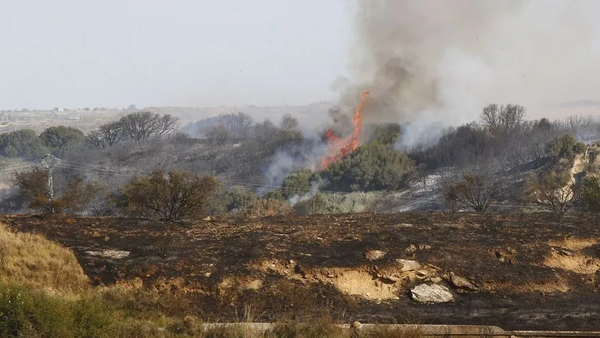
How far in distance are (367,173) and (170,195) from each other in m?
33.5

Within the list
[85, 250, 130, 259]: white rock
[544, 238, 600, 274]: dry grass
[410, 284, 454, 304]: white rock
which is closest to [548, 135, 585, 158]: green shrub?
[544, 238, 600, 274]: dry grass

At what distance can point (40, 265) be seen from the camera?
11031 millimetres

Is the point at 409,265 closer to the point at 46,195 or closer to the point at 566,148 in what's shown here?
the point at 46,195

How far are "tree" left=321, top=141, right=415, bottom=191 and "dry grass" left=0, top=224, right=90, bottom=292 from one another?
1535 inches

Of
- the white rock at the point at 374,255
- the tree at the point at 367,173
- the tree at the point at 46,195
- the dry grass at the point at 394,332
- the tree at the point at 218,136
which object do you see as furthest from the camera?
the tree at the point at 218,136

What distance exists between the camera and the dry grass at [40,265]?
10391mm

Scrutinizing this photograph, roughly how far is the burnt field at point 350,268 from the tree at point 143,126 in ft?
227

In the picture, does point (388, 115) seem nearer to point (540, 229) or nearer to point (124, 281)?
point (540, 229)

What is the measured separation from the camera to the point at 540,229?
1575 centimetres

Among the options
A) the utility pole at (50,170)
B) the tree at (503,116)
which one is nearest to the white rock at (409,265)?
the utility pole at (50,170)

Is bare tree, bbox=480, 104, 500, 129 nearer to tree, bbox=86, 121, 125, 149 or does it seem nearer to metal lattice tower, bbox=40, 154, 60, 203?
metal lattice tower, bbox=40, 154, 60, 203

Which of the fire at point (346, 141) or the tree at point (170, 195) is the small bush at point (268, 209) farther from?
the fire at point (346, 141)

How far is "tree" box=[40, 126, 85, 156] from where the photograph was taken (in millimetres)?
82312

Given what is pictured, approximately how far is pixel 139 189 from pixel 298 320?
990cm
